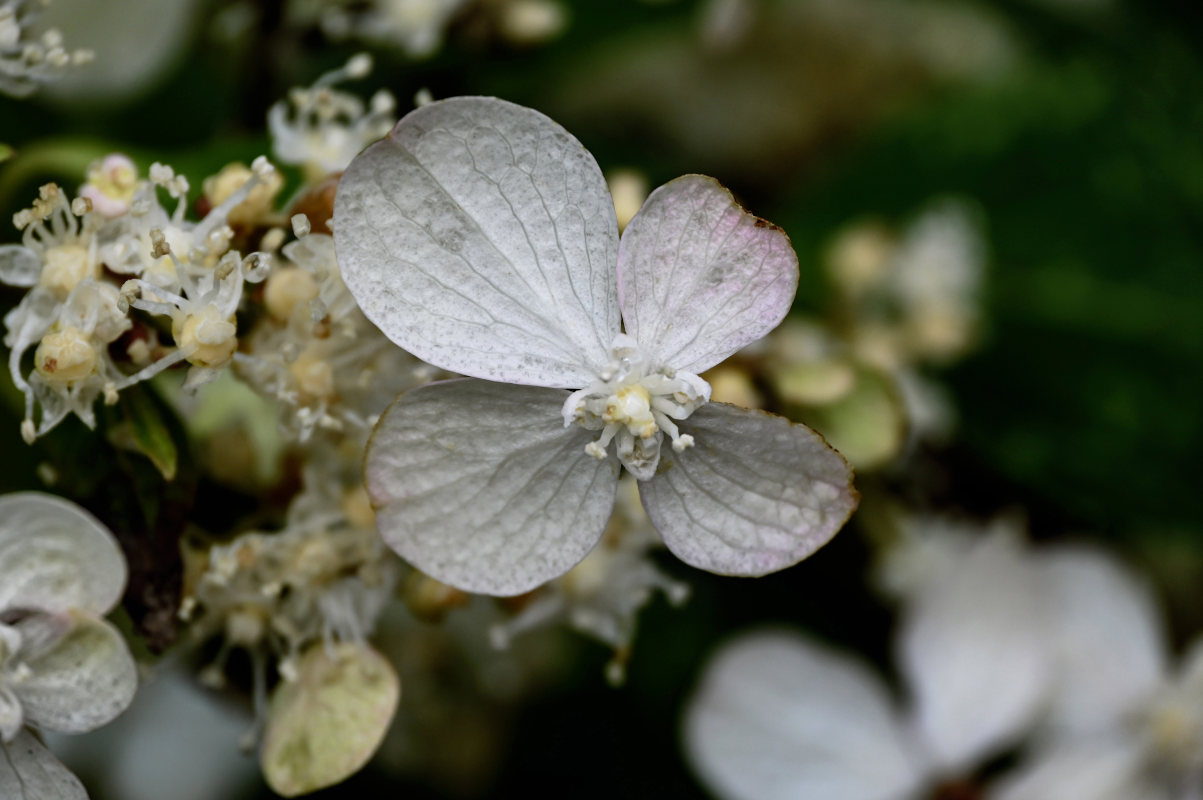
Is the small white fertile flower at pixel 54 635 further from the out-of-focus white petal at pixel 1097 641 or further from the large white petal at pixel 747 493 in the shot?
the out-of-focus white petal at pixel 1097 641

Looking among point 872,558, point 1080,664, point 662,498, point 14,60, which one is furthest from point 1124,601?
point 14,60

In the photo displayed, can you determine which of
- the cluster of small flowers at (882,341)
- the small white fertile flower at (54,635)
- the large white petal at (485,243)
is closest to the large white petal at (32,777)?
the small white fertile flower at (54,635)

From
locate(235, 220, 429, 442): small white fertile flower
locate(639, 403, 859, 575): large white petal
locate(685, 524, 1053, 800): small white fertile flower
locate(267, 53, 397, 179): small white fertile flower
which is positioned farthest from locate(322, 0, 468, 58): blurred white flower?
locate(685, 524, 1053, 800): small white fertile flower

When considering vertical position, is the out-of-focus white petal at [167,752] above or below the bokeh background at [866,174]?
below

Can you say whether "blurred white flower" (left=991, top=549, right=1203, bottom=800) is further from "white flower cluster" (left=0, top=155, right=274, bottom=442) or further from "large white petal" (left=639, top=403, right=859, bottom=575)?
"white flower cluster" (left=0, top=155, right=274, bottom=442)

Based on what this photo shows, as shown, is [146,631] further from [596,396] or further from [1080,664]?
[1080,664]

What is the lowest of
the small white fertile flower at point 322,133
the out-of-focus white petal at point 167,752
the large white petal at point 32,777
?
the out-of-focus white petal at point 167,752

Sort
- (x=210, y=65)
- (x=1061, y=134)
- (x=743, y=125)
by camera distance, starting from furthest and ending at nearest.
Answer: (x=743, y=125), (x=1061, y=134), (x=210, y=65)
